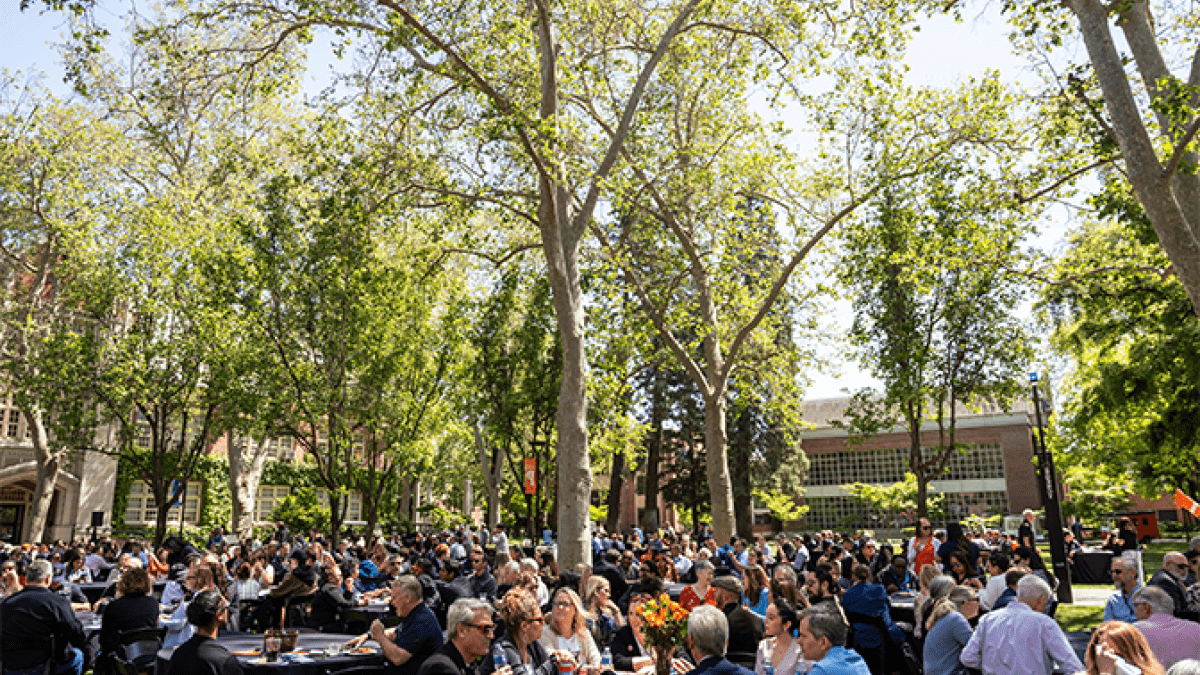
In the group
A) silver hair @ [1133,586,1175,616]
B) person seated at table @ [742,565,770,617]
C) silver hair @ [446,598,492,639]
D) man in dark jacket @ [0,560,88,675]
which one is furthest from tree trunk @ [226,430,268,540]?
silver hair @ [1133,586,1175,616]

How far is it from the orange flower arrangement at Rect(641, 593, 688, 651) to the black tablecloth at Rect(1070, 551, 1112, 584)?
739 inches

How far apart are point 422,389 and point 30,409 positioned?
1360cm

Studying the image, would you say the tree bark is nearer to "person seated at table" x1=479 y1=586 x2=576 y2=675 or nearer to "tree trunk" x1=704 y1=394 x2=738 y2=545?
"person seated at table" x1=479 y1=586 x2=576 y2=675

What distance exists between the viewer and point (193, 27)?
42.3 feet

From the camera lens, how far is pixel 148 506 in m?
41.6

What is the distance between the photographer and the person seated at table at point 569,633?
21.8ft

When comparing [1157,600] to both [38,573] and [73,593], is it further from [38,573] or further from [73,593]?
[73,593]

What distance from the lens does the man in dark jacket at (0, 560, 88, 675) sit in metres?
7.49

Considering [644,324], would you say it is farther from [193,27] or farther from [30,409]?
[30,409]

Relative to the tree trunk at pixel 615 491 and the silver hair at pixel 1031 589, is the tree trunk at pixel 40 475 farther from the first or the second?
the silver hair at pixel 1031 589

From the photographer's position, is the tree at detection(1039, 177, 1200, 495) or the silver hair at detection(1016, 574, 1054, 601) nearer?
the silver hair at detection(1016, 574, 1054, 601)

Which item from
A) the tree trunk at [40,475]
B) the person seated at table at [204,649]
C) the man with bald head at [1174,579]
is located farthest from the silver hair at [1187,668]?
the tree trunk at [40,475]

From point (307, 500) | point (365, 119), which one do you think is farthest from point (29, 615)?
point (307, 500)

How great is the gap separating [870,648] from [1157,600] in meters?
2.78
